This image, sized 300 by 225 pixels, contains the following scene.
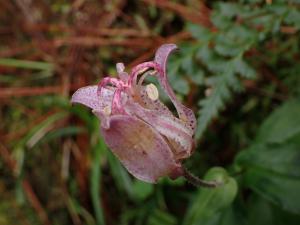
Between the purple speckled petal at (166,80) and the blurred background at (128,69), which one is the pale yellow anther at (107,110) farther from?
the blurred background at (128,69)

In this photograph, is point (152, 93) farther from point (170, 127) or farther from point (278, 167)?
point (278, 167)

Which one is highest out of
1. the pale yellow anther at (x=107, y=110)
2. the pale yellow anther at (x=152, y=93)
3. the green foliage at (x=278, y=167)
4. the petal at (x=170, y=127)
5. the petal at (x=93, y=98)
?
the petal at (x=93, y=98)

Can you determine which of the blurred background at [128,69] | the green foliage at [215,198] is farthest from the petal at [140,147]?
the blurred background at [128,69]

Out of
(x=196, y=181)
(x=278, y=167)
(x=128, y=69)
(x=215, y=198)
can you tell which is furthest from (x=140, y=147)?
(x=128, y=69)

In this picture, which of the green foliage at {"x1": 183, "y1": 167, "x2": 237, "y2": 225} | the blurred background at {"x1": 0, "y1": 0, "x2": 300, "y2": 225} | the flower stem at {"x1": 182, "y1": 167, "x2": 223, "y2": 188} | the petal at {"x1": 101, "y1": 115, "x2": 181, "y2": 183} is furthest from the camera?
the blurred background at {"x1": 0, "y1": 0, "x2": 300, "y2": 225}

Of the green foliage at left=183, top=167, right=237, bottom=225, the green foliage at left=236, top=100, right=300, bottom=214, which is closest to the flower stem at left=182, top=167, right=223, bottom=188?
the green foliage at left=183, top=167, right=237, bottom=225

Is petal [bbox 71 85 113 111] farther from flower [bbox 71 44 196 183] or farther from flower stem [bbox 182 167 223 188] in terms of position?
flower stem [bbox 182 167 223 188]

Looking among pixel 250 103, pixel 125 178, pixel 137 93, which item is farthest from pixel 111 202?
pixel 137 93
